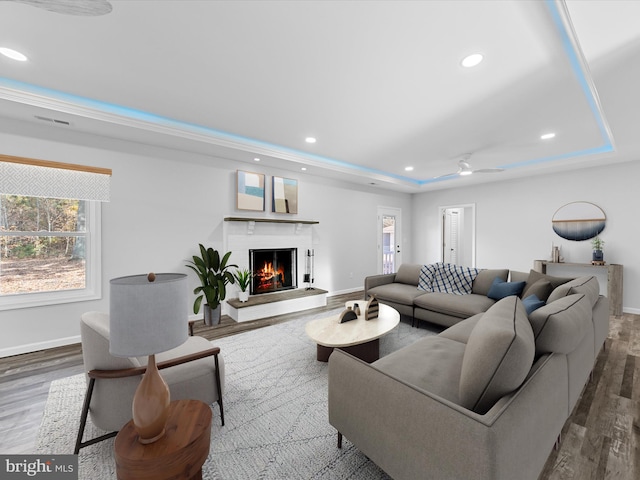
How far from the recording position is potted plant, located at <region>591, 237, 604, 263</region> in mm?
4562

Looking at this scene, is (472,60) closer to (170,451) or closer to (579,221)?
(170,451)

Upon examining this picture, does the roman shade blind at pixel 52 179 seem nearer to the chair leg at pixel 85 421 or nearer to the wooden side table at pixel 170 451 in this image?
the chair leg at pixel 85 421

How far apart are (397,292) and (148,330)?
3479 millimetres

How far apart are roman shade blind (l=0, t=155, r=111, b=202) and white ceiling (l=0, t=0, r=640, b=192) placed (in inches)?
15.4

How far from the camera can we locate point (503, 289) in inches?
134

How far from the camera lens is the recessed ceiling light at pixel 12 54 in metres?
2.04

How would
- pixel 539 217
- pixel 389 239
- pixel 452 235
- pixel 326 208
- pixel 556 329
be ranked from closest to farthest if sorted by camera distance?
pixel 556 329 → pixel 539 217 → pixel 326 208 → pixel 389 239 → pixel 452 235

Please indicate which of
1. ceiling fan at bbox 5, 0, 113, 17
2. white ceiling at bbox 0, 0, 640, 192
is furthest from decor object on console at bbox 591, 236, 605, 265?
ceiling fan at bbox 5, 0, 113, 17

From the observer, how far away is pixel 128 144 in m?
3.54

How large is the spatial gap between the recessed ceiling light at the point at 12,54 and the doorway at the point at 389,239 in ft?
19.6

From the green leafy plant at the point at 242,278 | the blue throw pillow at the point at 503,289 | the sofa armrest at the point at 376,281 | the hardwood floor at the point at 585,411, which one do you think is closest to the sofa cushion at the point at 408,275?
the sofa armrest at the point at 376,281

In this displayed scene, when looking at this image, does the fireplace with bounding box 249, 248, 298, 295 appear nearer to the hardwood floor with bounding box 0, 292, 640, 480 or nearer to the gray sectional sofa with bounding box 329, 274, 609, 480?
the hardwood floor with bounding box 0, 292, 640, 480

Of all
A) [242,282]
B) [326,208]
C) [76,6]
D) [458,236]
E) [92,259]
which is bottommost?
[242,282]

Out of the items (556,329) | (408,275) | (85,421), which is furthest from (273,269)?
(556,329)
